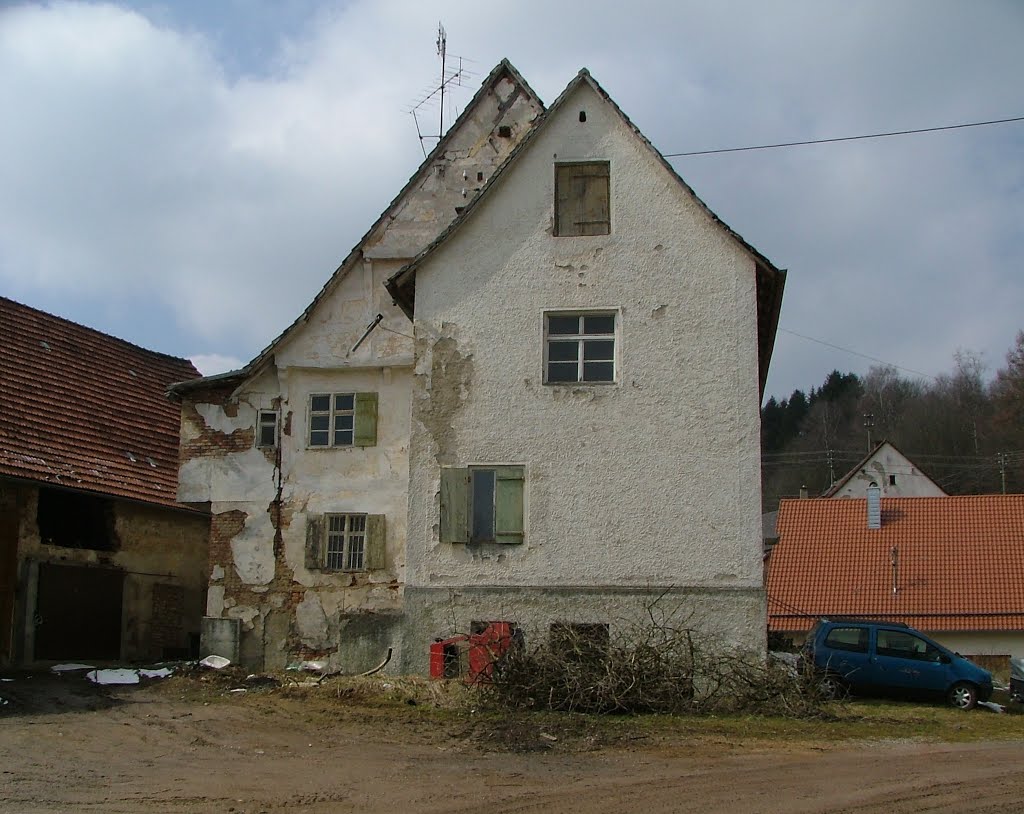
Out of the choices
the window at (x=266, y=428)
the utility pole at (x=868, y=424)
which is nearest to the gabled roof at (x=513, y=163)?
the window at (x=266, y=428)

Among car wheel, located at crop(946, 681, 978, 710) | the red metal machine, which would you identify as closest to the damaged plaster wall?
the red metal machine

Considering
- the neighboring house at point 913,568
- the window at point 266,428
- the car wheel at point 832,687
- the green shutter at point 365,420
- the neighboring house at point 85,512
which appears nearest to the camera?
the car wheel at point 832,687

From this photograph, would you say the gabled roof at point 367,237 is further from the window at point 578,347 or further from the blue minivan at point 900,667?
the blue minivan at point 900,667

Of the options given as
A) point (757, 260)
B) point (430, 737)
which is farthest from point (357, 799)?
point (757, 260)

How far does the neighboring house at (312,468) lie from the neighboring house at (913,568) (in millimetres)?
13659

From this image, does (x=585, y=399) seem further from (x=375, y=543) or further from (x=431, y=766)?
(x=431, y=766)

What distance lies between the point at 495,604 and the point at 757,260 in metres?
6.98

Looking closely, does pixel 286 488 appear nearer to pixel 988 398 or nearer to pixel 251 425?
pixel 251 425

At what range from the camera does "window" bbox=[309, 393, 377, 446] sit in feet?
69.4

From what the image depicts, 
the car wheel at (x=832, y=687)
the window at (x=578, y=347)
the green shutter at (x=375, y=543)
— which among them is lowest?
the car wheel at (x=832, y=687)

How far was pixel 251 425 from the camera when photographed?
21.7 meters

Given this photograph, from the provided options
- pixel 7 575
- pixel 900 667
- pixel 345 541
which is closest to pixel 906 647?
pixel 900 667

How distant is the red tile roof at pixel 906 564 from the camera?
101ft

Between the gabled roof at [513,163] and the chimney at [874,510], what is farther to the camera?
the chimney at [874,510]
